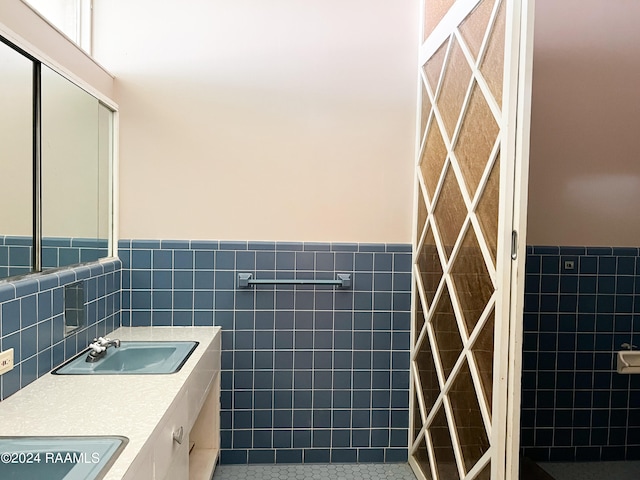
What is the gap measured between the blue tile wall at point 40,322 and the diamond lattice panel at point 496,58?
1812 millimetres

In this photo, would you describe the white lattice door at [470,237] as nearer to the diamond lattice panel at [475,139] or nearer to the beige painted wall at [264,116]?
the diamond lattice panel at [475,139]

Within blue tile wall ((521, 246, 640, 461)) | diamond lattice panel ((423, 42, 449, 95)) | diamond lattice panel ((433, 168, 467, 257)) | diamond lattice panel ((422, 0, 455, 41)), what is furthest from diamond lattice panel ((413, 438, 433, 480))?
diamond lattice panel ((422, 0, 455, 41))

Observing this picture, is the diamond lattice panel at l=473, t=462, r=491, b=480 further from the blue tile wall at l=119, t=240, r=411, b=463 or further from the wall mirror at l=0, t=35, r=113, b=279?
the wall mirror at l=0, t=35, r=113, b=279

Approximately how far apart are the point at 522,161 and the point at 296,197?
133cm

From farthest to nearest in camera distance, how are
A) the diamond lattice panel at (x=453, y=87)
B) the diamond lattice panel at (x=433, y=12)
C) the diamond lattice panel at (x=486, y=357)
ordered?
the diamond lattice panel at (x=433, y=12)
the diamond lattice panel at (x=453, y=87)
the diamond lattice panel at (x=486, y=357)

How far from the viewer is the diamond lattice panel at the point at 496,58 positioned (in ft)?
5.21

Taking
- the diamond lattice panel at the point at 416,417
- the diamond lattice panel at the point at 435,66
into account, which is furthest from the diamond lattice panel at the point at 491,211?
the diamond lattice panel at the point at 416,417

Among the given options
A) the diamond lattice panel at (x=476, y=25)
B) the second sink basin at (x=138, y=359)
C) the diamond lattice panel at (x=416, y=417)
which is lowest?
the diamond lattice panel at (x=416, y=417)

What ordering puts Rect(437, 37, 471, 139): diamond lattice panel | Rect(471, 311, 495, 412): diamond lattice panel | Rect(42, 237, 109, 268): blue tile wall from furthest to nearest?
1. Rect(437, 37, 471, 139): diamond lattice panel
2. Rect(42, 237, 109, 268): blue tile wall
3. Rect(471, 311, 495, 412): diamond lattice panel

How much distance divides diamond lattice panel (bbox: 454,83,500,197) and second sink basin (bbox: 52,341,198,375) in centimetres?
143

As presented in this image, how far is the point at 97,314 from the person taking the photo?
86.0 inches

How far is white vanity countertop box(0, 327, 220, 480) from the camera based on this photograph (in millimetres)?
1222

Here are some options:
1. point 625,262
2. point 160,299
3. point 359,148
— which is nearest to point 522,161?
point 359,148

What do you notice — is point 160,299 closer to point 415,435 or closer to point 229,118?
point 229,118
